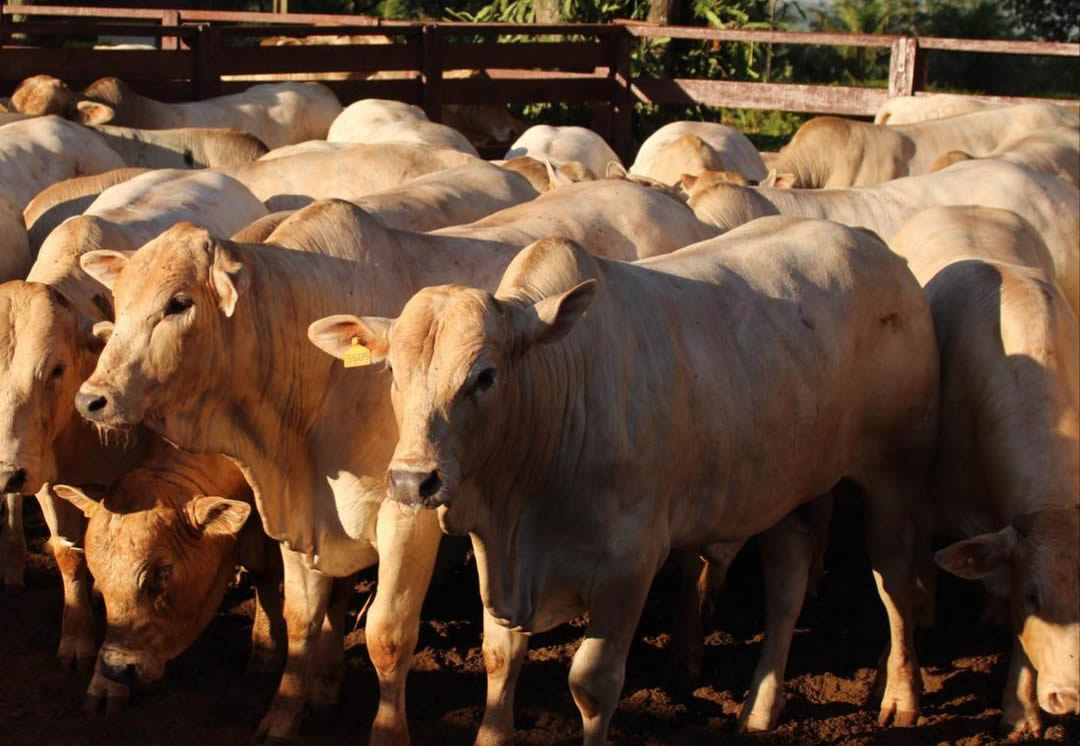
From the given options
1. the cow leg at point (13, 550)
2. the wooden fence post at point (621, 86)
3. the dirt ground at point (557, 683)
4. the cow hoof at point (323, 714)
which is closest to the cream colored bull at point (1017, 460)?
the dirt ground at point (557, 683)

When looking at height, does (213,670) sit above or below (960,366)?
below

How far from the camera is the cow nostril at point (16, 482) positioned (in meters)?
5.93

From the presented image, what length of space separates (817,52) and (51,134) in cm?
2243

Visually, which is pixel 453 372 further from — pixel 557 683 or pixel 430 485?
pixel 557 683

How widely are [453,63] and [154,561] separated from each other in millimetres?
9703

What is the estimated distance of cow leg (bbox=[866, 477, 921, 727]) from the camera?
20.6 ft

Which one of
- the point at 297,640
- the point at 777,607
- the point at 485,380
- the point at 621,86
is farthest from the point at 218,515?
the point at 621,86

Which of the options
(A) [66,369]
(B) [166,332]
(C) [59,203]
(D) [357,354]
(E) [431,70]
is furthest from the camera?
(E) [431,70]

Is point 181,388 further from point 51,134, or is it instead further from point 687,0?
point 687,0

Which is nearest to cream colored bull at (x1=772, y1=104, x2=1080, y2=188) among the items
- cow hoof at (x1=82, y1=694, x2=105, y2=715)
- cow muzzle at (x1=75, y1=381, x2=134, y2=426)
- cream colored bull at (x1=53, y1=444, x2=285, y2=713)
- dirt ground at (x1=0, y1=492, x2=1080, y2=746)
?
dirt ground at (x1=0, y1=492, x2=1080, y2=746)

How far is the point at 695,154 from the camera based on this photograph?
11297mm

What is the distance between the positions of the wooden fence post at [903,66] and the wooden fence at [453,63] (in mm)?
11

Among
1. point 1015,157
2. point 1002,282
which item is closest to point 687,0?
point 1015,157

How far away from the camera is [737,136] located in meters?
13.0
